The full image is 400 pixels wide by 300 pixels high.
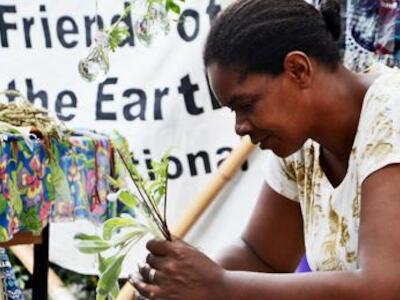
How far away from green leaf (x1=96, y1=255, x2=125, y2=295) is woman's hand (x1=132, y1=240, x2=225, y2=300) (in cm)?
11

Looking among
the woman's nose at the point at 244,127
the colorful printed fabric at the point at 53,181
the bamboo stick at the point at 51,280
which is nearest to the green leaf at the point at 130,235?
the woman's nose at the point at 244,127

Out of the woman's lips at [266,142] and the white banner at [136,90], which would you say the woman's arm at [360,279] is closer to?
the woman's lips at [266,142]

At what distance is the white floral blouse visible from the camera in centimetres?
169

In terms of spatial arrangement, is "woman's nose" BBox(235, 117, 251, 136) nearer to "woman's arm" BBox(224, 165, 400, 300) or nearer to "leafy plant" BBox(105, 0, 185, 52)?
"woman's arm" BBox(224, 165, 400, 300)

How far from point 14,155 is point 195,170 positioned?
3.67 feet

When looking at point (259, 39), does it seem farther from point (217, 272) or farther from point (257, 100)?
point (217, 272)

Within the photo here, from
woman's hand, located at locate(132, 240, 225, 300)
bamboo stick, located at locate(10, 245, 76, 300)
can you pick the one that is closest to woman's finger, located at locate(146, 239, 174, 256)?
woman's hand, located at locate(132, 240, 225, 300)

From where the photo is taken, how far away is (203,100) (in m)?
3.19

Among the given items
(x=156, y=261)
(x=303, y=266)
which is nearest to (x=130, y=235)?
(x=156, y=261)

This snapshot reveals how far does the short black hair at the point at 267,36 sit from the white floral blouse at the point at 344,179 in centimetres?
11

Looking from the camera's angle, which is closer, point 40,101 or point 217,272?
point 217,272

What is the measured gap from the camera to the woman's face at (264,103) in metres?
1.66

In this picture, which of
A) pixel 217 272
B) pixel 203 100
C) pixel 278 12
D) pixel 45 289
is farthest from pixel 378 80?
pixel 203 100

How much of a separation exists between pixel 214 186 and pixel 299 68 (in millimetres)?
1503
